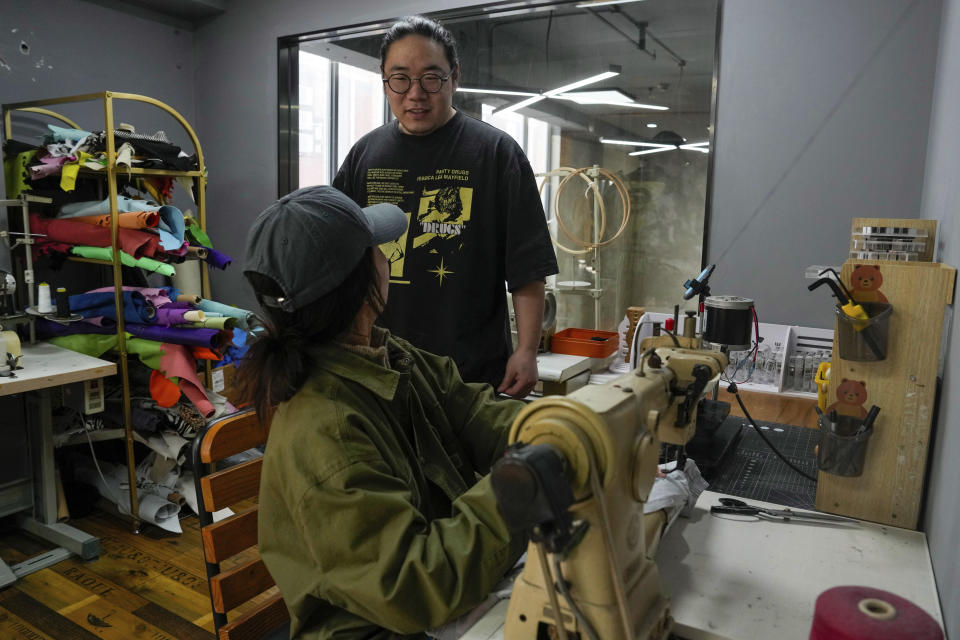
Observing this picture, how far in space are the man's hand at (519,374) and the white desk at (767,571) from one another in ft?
2.35

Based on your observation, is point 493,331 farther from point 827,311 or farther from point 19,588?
point 19,588

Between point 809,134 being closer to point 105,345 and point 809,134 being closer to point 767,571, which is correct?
point 767,571

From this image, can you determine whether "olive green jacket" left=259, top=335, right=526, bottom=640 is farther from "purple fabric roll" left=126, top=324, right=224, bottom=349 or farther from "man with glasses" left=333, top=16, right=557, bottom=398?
"purple fabric roll" left=126, top=324, right=224, bottom=349

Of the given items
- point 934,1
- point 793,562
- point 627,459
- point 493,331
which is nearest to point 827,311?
point 934,1

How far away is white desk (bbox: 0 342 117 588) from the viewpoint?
7.64 ft

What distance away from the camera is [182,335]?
274 centimetres

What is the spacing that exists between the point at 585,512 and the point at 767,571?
1.54 feet

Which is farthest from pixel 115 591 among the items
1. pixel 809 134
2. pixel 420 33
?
pixel 809 134

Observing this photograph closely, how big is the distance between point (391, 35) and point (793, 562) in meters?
1.58

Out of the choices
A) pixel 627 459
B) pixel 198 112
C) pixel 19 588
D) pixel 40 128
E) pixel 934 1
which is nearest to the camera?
pixel 627 459

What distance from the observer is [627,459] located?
29.7 inches

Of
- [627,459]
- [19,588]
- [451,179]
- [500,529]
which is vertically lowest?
[19,588]

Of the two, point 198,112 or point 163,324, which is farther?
point 198,112

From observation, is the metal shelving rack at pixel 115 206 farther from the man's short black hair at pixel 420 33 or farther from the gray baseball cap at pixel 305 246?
the gray baseball cap at pixel 305 246
